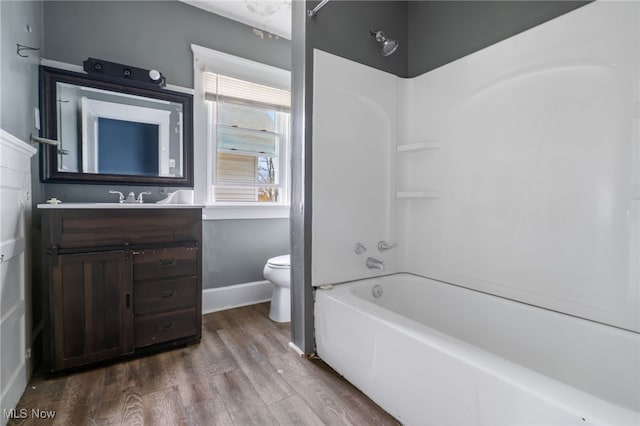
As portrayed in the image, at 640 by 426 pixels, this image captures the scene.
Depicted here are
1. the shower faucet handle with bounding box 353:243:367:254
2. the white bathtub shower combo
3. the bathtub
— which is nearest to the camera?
the bathtub

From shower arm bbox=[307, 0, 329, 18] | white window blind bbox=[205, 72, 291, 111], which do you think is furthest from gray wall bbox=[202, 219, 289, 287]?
shower arm bbox=[307, 0, 329, 18]

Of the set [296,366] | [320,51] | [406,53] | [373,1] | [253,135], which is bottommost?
[296,366]

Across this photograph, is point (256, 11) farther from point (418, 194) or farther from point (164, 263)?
point (164, 263)

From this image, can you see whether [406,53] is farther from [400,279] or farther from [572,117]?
[400,279]

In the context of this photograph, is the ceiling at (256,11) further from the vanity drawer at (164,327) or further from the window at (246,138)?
the vanity drawer at (164,327)

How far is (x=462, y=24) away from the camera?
1829mm

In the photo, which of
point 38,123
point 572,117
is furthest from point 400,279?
point 38,123

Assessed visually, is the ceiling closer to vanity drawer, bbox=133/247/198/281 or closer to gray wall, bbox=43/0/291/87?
gray wall, bbox=43/0/291/87

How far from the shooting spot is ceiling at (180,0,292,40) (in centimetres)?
231

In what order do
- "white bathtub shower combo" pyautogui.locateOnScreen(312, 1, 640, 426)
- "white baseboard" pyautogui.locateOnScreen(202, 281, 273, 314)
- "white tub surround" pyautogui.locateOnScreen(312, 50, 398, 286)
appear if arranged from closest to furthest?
"white bathtub shower combo" pyautogui.locateOnScreen(312, 1, 640, 426), "white tub surround" pyautogui.locateOnScreen(312, 50, 398, 286), "white baseboard" pyautogui.locateOnScreen(202, 281, 273, 314)

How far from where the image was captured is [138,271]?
1.70 meters

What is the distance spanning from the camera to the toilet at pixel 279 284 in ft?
7.20

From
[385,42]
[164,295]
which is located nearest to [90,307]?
[164,295]

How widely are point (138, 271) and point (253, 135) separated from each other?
149cm
